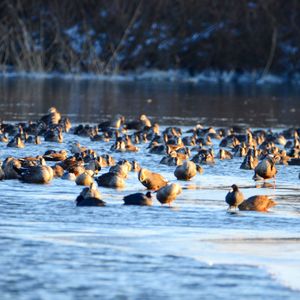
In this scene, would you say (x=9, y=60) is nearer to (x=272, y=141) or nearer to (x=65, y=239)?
(x=272, y=141)

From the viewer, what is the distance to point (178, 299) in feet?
25.2

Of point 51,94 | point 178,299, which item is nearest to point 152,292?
point 178,299

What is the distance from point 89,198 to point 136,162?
10.6 ft

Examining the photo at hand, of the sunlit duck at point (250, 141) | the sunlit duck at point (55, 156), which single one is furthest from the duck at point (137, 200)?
the sunlit duck at point (250, 141)

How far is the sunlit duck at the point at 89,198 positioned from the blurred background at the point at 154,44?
92.8ft

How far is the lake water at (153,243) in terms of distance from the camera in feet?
26.2

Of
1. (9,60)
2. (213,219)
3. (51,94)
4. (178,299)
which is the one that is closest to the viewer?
(178,299)

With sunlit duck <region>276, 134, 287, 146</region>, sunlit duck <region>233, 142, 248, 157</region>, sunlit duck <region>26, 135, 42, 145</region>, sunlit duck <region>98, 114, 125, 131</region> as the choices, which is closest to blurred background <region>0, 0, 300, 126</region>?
sunlit duck <region>98, 114, 125, 131</region>

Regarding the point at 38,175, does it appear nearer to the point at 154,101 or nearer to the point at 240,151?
the point at 240,151

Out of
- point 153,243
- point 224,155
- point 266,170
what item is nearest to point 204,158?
point 224,155

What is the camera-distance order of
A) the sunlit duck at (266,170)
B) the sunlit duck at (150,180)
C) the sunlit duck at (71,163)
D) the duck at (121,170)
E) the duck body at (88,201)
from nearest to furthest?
1. the duck body at (88,201)
2. the sunlit duck at (150,180)
3. the duck at (121,170)
4. the sunlit duck at (71,163)
5. the sunlit duck at (266,170)

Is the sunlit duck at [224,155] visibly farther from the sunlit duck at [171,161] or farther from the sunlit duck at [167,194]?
the sunlit duck at [167,194]

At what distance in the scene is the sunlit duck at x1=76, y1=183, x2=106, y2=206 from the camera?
36.8ft

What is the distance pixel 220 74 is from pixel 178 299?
43.1 meters
